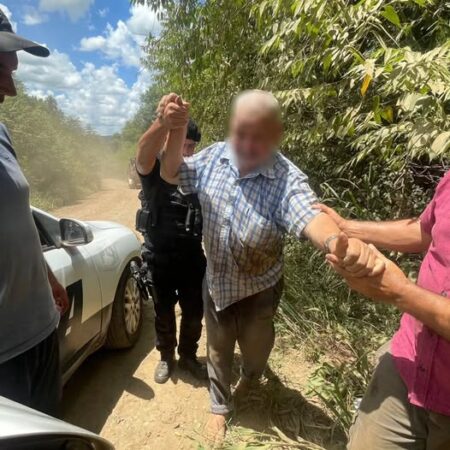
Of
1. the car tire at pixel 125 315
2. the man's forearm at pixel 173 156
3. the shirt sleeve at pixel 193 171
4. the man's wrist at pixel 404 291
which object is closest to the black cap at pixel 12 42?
the man's forearm at pixel 173 156

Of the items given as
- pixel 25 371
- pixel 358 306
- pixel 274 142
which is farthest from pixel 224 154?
pixel 358 306

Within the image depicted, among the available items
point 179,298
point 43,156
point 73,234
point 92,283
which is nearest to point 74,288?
point 92,283

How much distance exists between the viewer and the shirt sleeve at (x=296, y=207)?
5.79 feet

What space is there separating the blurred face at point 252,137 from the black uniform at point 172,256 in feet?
2.16

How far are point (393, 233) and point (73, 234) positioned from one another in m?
1.93

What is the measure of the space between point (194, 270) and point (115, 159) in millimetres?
32942

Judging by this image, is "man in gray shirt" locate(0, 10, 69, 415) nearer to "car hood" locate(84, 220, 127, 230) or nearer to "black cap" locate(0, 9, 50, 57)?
"black cap" locate(0, 9, 50, 57)

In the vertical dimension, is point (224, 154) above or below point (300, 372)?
above

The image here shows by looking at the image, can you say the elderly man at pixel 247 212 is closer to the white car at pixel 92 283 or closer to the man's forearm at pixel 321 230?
the man's forearm at pixel 321 230

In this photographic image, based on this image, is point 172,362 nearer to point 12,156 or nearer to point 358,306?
point 358,306

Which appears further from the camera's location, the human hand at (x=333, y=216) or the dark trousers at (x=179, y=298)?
the dark trousers at (x=179, y=298)

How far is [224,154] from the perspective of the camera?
2086mm

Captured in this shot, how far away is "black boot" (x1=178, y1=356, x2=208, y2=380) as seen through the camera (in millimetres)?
3150

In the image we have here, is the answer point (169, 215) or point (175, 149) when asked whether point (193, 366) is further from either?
point (175, 149)
